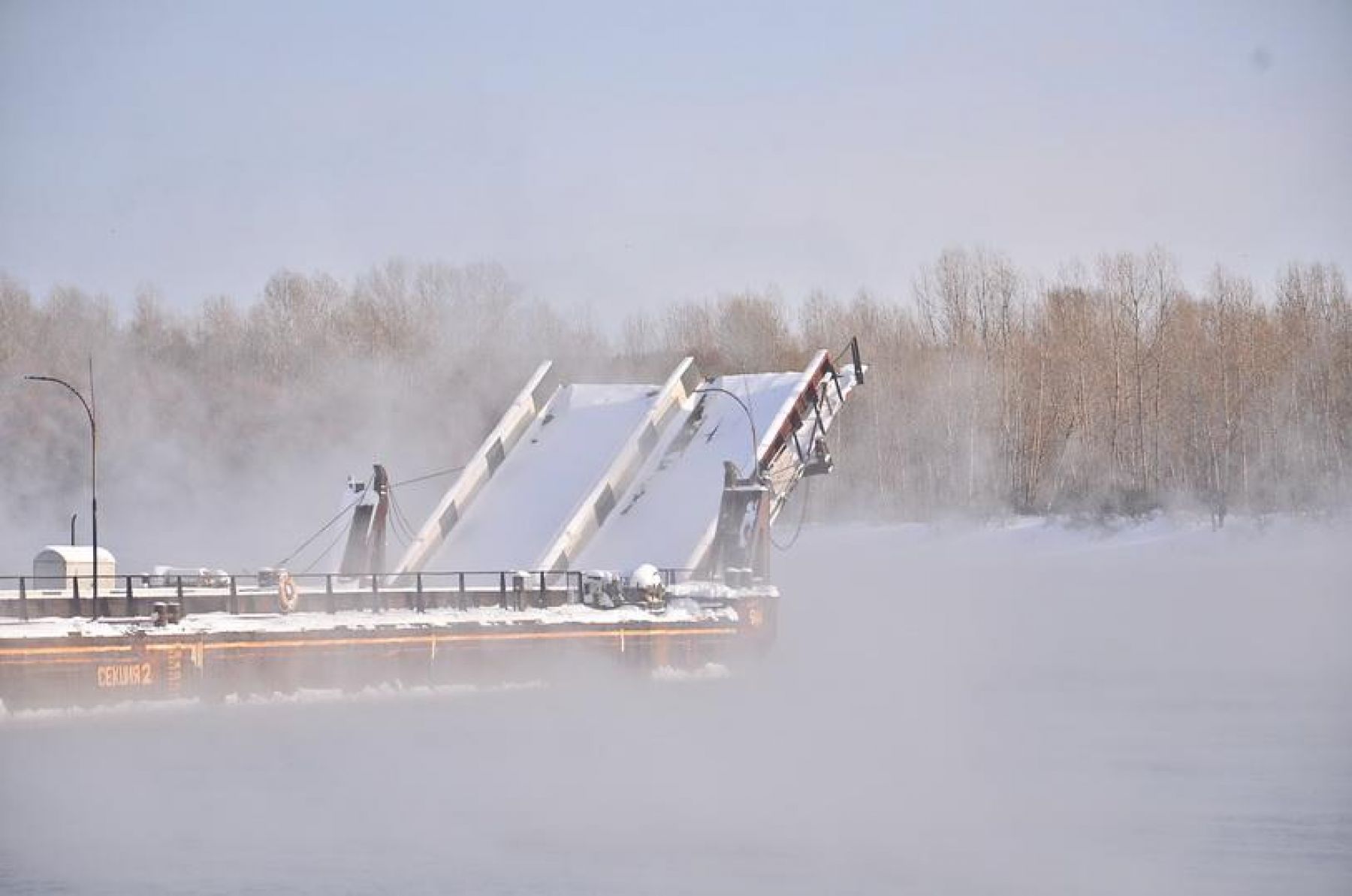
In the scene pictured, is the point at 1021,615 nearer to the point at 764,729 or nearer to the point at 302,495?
the point at 764,729

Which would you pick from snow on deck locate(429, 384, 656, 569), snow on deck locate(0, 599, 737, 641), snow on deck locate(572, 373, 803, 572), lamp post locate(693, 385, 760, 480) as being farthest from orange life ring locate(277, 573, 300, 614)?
lamp post locate(693, 385, 760, 480)

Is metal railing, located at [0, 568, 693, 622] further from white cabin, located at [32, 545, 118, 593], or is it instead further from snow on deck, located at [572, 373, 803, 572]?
snow on deck, located at [572, 373, 803, 572]

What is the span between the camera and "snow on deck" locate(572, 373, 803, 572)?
4147 centimetres

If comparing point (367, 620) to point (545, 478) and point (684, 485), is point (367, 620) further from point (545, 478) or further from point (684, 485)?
point (545, 478)

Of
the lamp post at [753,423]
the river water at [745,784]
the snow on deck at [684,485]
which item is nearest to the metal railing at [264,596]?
the snow on deck at [684,485]

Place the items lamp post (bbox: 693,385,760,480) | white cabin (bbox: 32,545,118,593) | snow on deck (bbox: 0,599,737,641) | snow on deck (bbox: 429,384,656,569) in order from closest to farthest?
snow on deck (bbox: 0,599,737,641), white cabin (bbox: 32,545,118,593), lamp post (bbox: 693,385,760,480), snow on deck (bbox: 429,384,656,569)

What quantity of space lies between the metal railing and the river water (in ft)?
6.70

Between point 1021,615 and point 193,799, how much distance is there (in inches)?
1299

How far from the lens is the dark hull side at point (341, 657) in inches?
1157

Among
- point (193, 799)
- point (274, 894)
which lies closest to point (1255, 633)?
point (193, 799)

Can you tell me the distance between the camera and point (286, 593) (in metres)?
33.7

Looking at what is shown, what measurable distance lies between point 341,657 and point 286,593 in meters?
1.59

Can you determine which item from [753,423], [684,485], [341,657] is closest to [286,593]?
[341,657]

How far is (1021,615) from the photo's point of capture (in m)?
52.0
